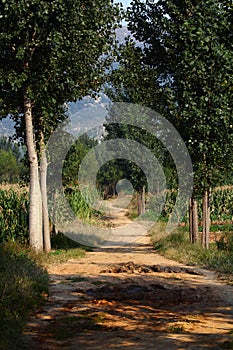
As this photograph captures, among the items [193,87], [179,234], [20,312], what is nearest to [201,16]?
[193,87]

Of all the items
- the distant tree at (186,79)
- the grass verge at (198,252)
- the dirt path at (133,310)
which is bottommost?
the dirt path at (133,310)

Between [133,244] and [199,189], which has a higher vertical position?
[199,189]

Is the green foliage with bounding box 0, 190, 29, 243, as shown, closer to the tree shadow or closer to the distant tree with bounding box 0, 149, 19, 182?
the tree shadow

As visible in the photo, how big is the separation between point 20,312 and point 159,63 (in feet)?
47.6

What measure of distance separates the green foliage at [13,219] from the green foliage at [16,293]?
5827mm

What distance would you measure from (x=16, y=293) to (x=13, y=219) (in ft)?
37.8

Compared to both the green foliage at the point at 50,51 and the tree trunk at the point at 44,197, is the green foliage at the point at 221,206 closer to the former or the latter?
the tree trunk at the point at 44,197

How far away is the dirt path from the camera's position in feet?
25.2

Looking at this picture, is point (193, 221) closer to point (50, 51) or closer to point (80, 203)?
point (50, 51)

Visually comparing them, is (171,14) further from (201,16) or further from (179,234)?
(179,234)

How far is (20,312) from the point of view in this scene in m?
9.32

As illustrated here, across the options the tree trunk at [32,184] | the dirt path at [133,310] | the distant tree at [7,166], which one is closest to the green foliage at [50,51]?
the tree trunk at [32,184]

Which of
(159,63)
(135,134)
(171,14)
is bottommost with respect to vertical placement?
(135,134)

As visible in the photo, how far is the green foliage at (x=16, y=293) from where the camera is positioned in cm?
780
